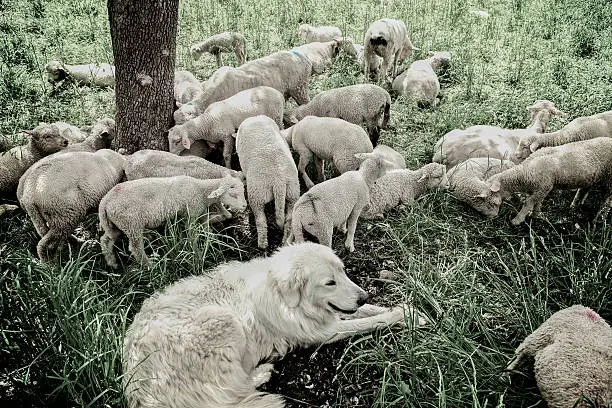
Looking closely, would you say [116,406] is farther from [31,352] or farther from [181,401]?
[31,352]

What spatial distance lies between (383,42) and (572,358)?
636 centimetres

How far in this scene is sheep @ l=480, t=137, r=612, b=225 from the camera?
525 cm

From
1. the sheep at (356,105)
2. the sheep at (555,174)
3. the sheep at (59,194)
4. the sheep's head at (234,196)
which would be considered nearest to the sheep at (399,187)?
the sheep at (555,174)

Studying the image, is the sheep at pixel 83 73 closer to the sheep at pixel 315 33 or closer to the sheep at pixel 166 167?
the sheep at pixel 166 167

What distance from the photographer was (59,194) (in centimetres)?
453

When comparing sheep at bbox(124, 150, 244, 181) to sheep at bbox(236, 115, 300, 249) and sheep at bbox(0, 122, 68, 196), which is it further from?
sheep at bbox(0, 122, 68, 196)

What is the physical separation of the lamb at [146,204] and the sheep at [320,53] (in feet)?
13.0

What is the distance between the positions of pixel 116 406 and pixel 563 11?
11417mm

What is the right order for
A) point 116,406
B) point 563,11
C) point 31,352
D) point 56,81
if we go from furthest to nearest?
point 563,11 → point 56,81 → point 31,352 → point 116,406

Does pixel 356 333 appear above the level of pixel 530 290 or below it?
below

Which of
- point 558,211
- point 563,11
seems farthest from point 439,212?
point 563,11

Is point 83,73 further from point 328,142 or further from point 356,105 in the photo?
point 328,142

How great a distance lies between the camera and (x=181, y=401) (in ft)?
10.8

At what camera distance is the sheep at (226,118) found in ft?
19.7
